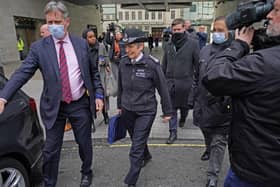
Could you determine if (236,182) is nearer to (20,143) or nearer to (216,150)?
(216,150)

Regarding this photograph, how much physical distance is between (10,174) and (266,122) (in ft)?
6.94

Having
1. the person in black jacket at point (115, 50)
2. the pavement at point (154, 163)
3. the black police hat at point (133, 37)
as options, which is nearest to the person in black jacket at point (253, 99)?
the black police hat at point (133, 37)

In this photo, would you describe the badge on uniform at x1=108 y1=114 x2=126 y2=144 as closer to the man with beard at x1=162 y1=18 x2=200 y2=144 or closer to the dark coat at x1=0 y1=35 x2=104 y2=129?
the dark coat at x1=0 y1=35 x2=104 y2=129

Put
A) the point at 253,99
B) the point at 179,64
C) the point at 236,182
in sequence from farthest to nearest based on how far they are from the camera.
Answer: the point at 179,64, the point at 236,182, the point at 253,99

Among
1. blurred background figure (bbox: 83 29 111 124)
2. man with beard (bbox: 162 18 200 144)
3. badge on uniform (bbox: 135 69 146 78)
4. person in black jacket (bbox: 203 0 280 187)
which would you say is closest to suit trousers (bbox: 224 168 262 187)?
person in black jacket (bbox: 203 0 280 187)

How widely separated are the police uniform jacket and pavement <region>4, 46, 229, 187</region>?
0.86 m

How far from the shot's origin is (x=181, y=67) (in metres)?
4.09

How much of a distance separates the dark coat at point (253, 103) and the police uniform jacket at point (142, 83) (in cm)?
134

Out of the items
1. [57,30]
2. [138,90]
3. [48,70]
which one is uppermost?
[57,30]

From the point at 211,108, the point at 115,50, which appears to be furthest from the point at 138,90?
the point at 115,50

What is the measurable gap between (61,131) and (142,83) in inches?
38.2

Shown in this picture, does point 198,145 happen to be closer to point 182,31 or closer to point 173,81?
point 173,81

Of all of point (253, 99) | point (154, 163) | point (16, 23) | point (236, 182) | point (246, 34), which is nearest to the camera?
point (253, 99)

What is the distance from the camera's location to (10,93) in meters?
2.18
